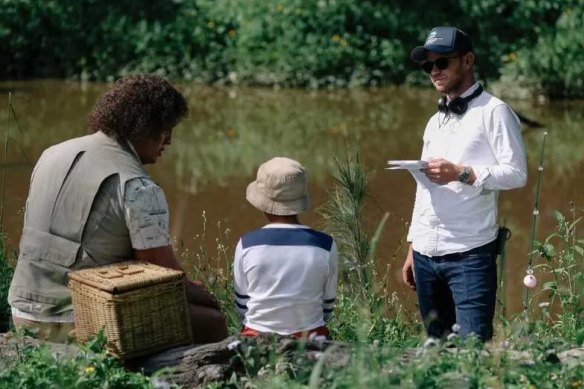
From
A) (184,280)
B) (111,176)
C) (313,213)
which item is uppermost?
(111,176)

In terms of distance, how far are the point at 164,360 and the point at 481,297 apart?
1184 millimetres

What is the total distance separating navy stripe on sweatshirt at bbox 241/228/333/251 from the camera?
401 cm

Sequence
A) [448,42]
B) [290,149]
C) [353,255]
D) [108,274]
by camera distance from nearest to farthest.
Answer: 1. [108,274]
2. [448,42]
3. [353,255]
4. [290,149]

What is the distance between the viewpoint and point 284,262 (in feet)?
13.1

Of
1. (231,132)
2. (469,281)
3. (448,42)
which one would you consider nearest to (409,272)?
(469,281)

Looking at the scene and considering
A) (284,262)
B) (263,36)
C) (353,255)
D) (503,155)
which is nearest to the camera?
(284,262)

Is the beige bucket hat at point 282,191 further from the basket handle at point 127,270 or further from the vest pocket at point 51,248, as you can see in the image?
the vest pocket at point 51,248

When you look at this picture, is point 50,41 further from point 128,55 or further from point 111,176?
point 111,176

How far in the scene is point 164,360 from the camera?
12.7 feet

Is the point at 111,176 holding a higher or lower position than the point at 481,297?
higher

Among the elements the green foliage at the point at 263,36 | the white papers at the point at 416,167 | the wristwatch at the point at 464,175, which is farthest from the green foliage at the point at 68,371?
the green foliage at the point at 263,36

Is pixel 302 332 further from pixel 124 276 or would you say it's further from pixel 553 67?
pixel 553 67

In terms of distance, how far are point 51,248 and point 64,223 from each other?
4.0 inches

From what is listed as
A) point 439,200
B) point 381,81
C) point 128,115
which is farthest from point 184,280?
point 381,81
